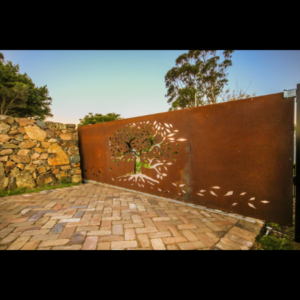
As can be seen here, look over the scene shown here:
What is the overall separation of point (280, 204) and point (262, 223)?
0.37m

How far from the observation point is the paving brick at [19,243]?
5.00 ft

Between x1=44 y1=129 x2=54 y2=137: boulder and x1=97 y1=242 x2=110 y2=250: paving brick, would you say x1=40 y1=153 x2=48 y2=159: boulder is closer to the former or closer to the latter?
x1=44 y1=129 x2=54 y2=137: boulder

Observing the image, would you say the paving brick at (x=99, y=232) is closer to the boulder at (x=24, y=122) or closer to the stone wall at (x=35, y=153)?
the stone wall at (x=35, y=153)

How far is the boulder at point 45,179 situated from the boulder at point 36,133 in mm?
1021

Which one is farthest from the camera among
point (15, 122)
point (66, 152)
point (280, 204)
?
point (66, 152)

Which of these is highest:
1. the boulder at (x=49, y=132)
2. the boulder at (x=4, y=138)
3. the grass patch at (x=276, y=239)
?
the boulder at (x=49, y=132)

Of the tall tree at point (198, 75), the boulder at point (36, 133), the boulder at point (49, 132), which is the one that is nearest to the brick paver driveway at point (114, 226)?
the boulder at point (36, 133)

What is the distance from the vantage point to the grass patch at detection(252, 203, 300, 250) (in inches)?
Result: 62.9

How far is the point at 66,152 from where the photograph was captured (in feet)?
14.5

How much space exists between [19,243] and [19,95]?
18748mm

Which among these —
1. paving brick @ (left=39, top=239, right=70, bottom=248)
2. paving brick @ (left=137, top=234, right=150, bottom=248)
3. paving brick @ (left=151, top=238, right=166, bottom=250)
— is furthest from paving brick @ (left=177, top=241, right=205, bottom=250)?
paving brick @ (left=39, top=239, right=70, bottom=248)

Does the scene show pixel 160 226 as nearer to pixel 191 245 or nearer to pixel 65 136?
pixel 191 245
